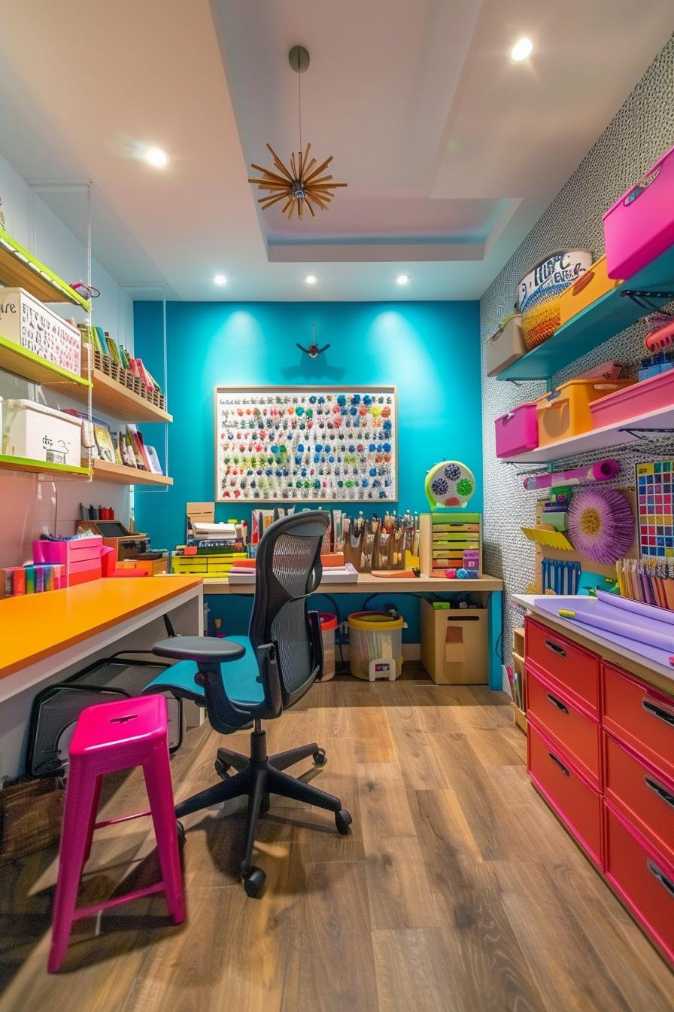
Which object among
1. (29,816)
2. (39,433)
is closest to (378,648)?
(29,816)

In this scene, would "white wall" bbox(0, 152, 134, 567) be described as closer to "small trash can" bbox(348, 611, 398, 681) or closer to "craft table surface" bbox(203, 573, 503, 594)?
"craft table surface" bbox(203, 573, 503, 594)

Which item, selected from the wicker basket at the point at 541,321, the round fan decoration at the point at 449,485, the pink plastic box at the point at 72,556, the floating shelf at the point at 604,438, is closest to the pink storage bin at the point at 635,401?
the floating shelf at the point at 604,438

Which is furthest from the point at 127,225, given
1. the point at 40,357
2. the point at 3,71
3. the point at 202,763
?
the point at 202,763

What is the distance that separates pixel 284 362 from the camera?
11.5 ft

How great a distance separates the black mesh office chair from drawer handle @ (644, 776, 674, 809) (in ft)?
3.18

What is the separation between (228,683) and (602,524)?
5.29 feet

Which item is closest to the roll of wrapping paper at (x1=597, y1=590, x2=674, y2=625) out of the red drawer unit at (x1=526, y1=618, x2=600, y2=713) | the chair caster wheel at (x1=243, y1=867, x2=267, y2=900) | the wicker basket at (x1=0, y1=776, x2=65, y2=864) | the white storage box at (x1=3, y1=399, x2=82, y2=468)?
the red drawer unit at (x1=526, y1=618, x2=600, y2=713)

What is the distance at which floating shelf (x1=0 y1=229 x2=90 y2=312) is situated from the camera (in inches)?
65.5

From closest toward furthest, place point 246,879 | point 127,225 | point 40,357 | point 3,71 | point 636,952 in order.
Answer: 1. point 636,952
2. point 246,879
3. point 3,71
4. point 40,357
5. point 127,225

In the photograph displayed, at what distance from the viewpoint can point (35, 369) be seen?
74.3 inches

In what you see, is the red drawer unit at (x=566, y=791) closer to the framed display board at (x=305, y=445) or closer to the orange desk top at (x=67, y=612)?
the orange desk top at (x=67, y=612)

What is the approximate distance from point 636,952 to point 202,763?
1650mm

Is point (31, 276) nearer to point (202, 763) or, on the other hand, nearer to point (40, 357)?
point (40, 357)

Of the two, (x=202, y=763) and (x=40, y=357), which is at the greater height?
(x=40, y=357)
